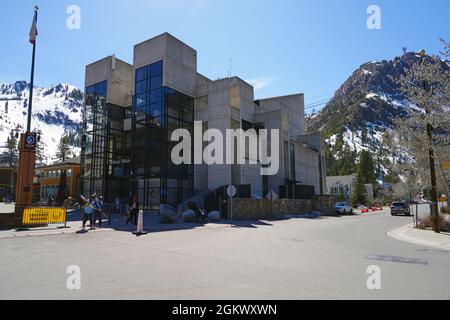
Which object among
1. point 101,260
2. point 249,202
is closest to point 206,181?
point 249,202

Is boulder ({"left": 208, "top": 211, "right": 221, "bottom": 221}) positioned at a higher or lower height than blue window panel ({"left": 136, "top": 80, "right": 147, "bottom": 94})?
lower

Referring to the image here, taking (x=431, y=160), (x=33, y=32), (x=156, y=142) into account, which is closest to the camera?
(x=431, y=160)

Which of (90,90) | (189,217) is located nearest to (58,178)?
(90,90)

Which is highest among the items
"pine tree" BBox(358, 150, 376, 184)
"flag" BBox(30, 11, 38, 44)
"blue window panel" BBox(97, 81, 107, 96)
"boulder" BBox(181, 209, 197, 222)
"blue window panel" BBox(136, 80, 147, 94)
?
"blue window panel" BBox(97, 81, 107, 96)

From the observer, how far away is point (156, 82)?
3719 centimetres

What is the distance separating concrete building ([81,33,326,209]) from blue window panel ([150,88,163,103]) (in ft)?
0.37

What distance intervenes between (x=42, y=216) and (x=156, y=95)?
21171 millimetres

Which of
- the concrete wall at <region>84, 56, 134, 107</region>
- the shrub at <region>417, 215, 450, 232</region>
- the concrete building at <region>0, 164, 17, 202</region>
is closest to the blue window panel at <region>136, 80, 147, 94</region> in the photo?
the concrete wall at <region>84, 56, 134, 107</region>

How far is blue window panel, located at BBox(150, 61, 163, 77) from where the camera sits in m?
37.0

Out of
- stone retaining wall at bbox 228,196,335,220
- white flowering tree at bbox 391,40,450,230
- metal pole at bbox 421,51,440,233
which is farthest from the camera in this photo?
stone retaining wall at bbox 228,196,335,220

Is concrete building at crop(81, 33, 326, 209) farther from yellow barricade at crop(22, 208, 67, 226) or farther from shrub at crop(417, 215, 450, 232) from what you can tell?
shrub at crop(417, 215, 450, 232)

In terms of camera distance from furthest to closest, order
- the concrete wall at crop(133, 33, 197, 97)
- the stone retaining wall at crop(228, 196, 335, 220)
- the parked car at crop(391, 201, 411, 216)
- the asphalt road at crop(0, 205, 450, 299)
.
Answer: the parked car at crop(391, 201, 411, 216) → the concrete wall at crop(133, 33, 197, 97) → the stone retaining wall at crop(228, 196, 335, 220) → the asphalt road at crop(0, 205, 450, 299)

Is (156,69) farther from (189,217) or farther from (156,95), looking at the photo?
(189,217)
